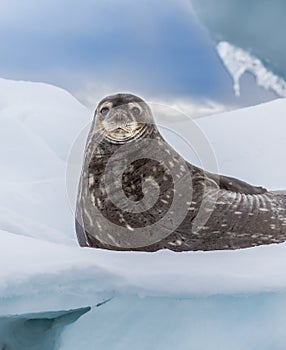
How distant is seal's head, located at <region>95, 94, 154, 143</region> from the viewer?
1.83 m

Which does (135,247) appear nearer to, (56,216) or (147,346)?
(147,346)

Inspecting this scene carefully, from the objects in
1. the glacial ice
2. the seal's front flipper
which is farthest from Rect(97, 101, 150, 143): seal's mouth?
the glacial ice

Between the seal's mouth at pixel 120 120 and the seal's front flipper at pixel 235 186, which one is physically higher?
the seal's mouth at pixel 120 120

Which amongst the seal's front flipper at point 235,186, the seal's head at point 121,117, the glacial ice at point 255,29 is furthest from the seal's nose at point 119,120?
the glacial ice at point 255,29

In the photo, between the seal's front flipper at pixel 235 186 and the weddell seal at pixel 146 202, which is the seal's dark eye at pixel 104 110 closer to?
the weddell seal at pixel 146 202

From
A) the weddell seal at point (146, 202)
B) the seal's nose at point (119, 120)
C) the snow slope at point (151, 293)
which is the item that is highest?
the seal's nose at point (119, 120)

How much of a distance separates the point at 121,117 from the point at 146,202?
26 cm

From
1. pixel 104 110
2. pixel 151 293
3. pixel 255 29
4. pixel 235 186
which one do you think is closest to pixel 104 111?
pixel 104 110

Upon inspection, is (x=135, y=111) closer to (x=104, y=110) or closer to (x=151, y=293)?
(x=104, y=110)

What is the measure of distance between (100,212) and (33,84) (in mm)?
5582

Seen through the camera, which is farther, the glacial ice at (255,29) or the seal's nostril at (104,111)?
the glacial ice at (255,29)

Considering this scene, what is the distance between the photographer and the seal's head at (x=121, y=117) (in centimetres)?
183

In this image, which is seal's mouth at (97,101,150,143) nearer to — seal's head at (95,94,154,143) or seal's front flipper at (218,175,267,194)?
seal's head at (95,94,154,143)

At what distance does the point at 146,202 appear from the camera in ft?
5.96
